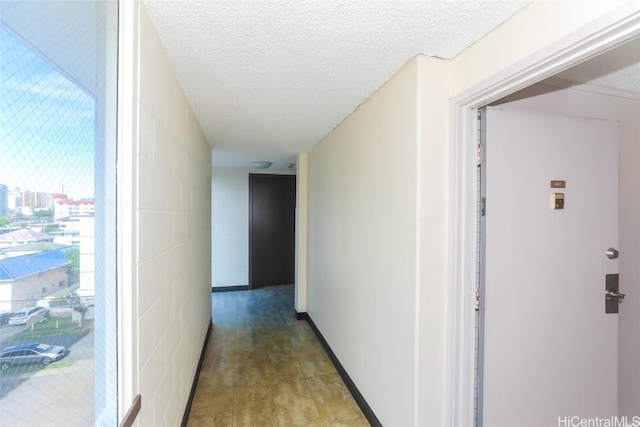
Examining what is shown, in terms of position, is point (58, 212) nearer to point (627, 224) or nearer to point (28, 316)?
point (28, 316)

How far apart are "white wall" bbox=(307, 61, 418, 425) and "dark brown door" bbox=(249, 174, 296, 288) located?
2707mm

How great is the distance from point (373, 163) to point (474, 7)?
3.28 ft

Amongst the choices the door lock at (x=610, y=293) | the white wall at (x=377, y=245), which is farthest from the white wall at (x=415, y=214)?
the door lock at (x=610, y=293)

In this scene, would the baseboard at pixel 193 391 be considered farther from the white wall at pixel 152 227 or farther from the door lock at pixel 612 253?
the door lock at pixel 612 253

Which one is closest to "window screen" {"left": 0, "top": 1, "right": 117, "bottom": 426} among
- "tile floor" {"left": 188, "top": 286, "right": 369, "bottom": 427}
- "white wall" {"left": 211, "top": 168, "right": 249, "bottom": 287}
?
"tile floor" {"left": 188, "top": 286, "right": 369, "bottom": 427}

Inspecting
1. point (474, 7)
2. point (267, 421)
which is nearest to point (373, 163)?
point (474, 7)

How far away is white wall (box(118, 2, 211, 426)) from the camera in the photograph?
1021 millimetres

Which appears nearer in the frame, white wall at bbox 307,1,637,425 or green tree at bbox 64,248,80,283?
green tree at bbox 64,248,80,283

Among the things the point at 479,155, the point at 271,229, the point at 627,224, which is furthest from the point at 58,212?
the point at 271,229

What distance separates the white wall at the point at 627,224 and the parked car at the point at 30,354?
263 centimetres

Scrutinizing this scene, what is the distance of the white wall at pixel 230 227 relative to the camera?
535 cm

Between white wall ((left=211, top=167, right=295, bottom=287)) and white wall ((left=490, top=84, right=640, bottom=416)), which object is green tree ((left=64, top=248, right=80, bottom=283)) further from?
white wall ((left=211, top=167, right=295, bottom=287))

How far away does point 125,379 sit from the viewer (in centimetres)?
104

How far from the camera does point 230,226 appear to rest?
5.43 metres
